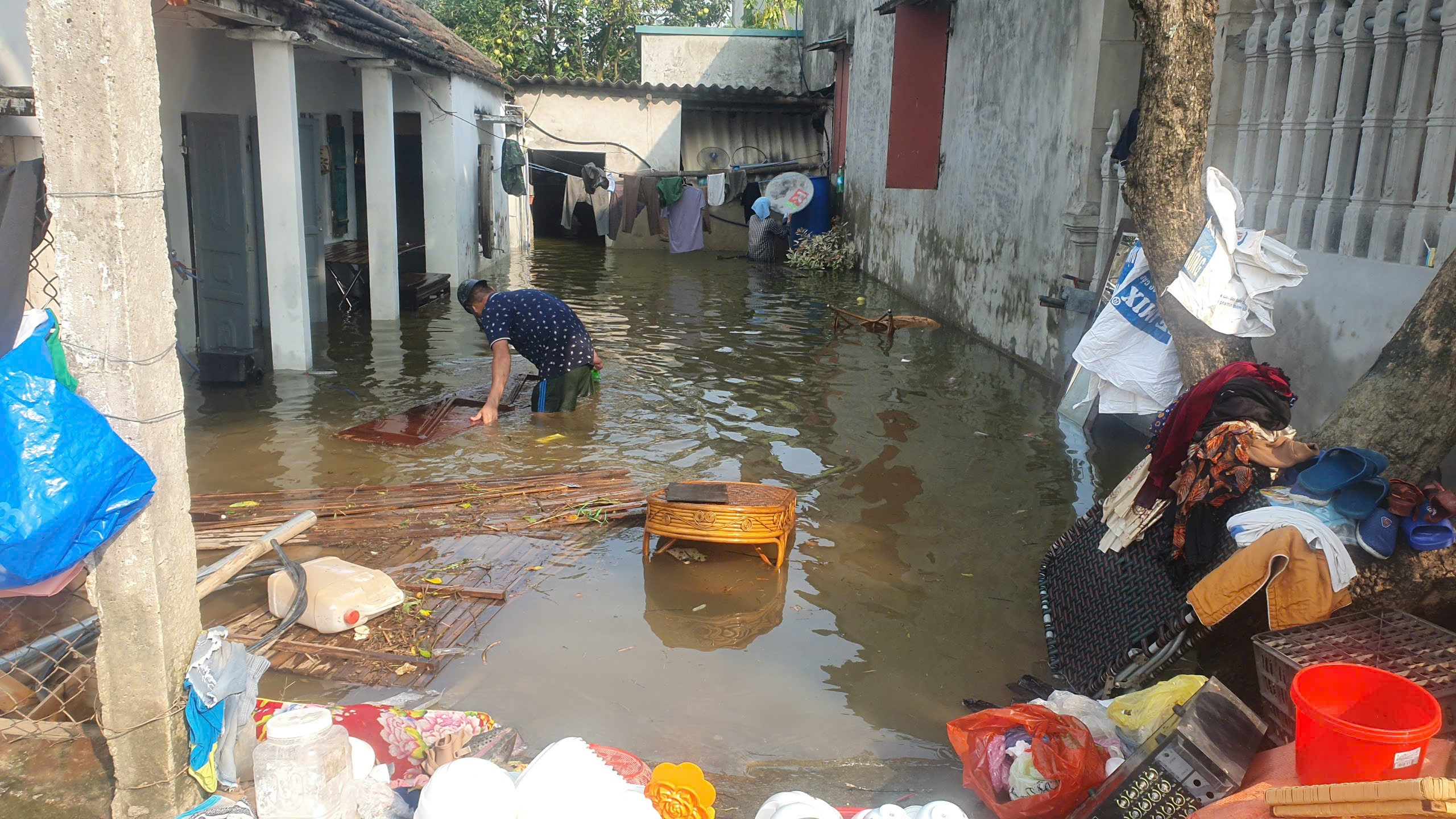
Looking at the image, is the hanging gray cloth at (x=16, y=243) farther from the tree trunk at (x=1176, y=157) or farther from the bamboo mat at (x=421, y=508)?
the tree trunk at (x=1176, y=157)

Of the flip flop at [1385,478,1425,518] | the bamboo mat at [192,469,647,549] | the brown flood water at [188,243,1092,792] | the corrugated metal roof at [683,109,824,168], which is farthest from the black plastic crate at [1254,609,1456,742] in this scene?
the corrugated metal roof at [683,109,824,168]

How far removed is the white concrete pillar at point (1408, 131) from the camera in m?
5.22

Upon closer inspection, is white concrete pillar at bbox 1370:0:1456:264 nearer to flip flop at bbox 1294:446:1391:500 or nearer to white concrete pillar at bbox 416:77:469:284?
flip flop at bbox 1294:446:1391:500

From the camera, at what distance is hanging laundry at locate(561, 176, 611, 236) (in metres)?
22.4

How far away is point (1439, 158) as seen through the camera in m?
5.13

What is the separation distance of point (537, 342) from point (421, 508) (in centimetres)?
269

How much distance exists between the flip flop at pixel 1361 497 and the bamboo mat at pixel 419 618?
3748mm

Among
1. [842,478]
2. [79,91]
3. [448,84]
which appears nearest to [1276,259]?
[842,478]

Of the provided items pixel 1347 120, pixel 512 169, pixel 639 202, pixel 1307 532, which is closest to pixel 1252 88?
pixel 1347 120

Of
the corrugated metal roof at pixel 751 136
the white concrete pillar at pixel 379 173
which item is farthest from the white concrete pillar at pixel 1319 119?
the corrugated metal roof at pixel 751 136

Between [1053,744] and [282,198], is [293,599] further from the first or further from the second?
[282,198]

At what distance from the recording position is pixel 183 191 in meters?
9.59

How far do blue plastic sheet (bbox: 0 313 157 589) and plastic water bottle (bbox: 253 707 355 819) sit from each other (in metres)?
0.75

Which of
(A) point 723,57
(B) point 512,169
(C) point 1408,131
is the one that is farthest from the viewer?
(A) point 723,57
